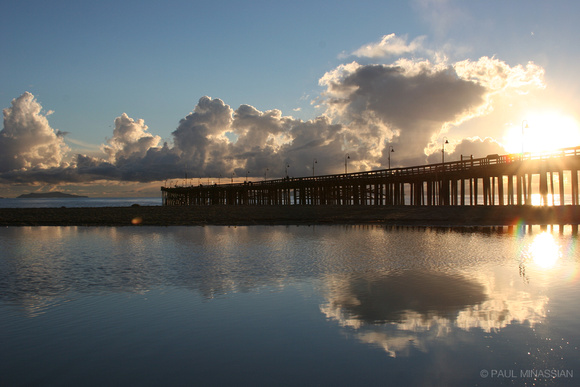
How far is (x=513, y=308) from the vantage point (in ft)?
28.4

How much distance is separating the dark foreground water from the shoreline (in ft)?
67.3

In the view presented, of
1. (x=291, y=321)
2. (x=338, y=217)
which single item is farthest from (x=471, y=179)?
(x=291, y=321)

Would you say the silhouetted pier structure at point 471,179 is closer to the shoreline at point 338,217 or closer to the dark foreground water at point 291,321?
the shoreline at point 338,217

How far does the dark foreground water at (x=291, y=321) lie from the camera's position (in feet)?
18.5

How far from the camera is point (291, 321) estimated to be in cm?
790

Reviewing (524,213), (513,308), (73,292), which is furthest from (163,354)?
(524,213)

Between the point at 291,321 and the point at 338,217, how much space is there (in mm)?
32372

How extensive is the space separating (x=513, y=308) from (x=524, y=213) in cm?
3091

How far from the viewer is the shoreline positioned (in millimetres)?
34463

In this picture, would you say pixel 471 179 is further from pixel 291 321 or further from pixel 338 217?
pixel 291 321

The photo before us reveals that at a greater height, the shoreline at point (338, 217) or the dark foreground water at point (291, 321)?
the shoreline at point (338, 217)

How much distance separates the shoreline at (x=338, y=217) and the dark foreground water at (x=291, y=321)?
Result: 2050 cm

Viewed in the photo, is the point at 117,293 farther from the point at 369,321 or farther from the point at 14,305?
the point at 369,321

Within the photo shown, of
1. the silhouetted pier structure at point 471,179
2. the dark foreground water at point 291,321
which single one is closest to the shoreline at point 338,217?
the silhouetted pier structure at point 471,179
